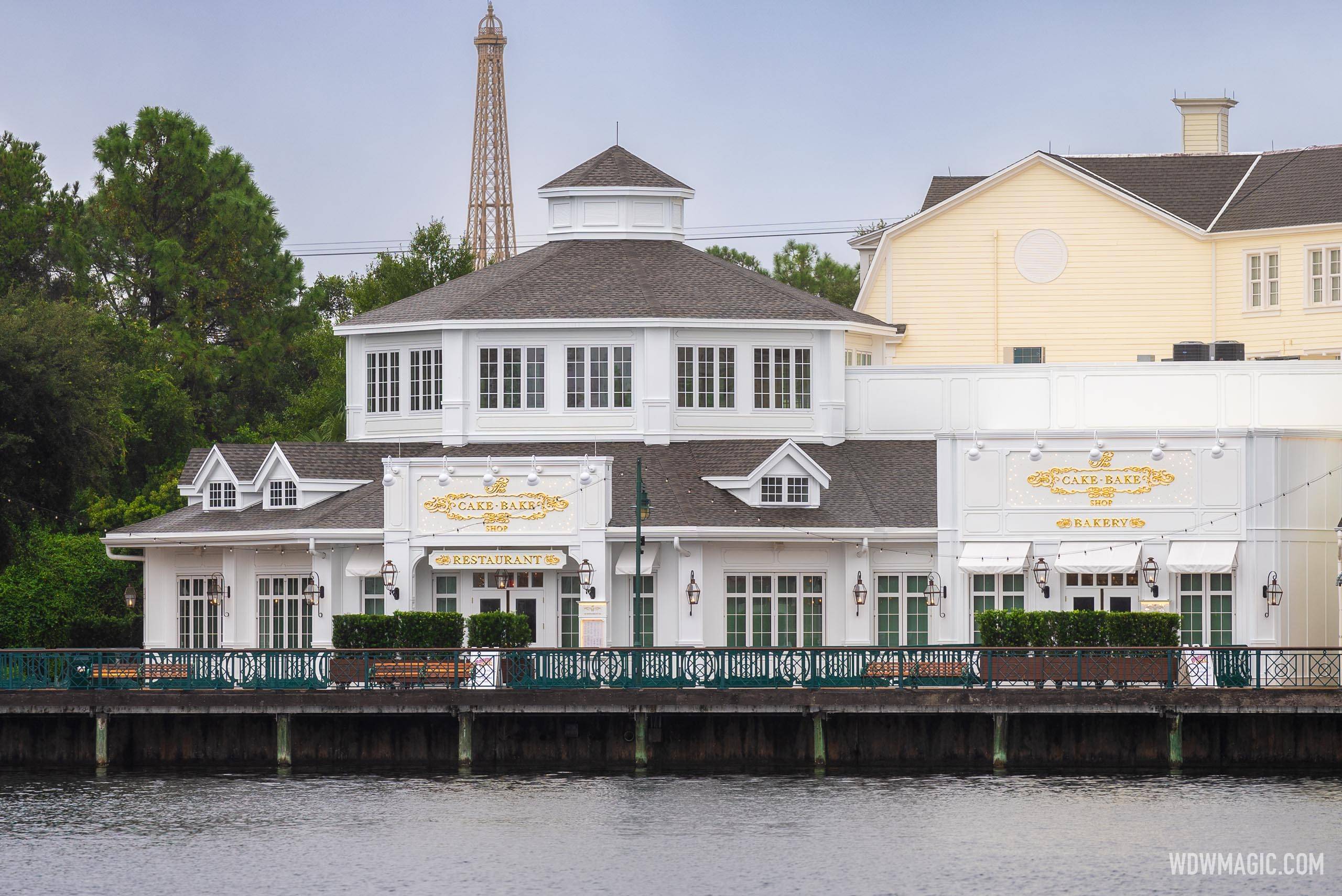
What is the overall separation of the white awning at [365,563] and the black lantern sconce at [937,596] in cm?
1222

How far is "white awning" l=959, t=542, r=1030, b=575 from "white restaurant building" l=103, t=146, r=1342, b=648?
0.19 ft

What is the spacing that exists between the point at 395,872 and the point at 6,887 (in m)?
6.16

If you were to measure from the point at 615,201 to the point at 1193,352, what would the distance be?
15316 millimetres

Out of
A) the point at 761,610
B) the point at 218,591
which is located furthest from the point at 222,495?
the point at 761,610

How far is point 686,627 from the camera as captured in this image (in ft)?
198

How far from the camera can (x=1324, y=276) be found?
223ft

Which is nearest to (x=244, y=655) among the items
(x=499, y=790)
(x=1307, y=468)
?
(x=499, y=790)

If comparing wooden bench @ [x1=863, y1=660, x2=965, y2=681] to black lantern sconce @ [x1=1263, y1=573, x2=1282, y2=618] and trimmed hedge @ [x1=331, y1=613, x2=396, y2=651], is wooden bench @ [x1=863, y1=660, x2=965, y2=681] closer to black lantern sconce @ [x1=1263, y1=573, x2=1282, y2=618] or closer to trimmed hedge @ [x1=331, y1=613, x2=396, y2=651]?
black lantern sconce @ [x1=1263, y1=573, x2=1282, y2=618]

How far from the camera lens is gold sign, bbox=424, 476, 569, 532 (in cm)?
6028

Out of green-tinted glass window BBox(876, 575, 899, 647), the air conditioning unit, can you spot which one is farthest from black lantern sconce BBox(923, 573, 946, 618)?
A: the air conditioning unit

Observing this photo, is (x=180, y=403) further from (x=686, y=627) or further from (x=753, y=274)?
(x=686, y=627)

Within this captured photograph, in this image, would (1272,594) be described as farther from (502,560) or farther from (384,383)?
(384,383)

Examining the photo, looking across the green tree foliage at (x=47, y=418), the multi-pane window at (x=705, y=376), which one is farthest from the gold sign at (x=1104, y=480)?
the green tree foliage at (x=47, y=418)

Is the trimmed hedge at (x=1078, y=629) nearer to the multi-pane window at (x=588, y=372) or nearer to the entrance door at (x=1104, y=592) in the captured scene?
the entrance door at (x=1104, y=592)
